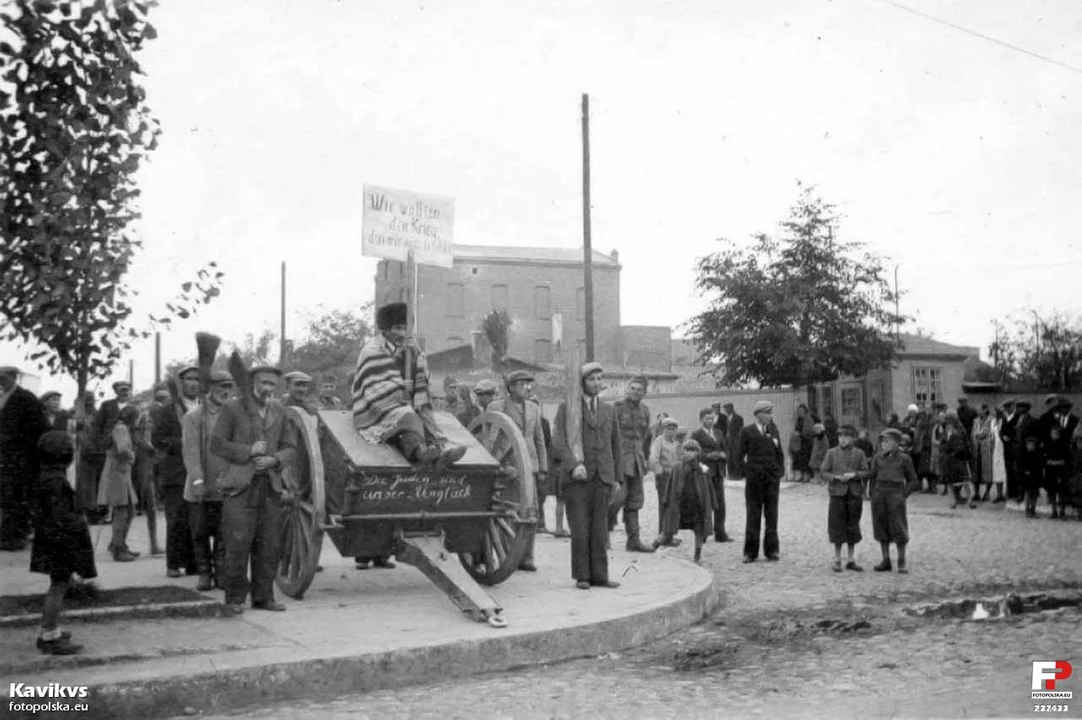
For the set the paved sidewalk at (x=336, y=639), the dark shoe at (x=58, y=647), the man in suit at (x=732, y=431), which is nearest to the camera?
the paved sidewalk at (x=336, y=639)

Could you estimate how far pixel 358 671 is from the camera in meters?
5.73

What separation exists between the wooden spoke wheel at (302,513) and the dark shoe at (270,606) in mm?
341

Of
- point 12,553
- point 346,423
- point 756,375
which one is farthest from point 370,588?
point 756,375

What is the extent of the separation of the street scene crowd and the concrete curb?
74 cm

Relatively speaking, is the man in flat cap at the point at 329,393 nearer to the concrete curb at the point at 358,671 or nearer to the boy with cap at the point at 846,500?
the boy with cap at the point at 846,500

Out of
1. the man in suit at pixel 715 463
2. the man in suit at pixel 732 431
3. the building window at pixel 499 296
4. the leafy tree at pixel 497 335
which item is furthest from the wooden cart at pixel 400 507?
the building window at pixel 499 296

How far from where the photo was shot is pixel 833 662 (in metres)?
6.12

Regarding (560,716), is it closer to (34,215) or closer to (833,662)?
(833,662)

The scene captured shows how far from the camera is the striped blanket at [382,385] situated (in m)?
7.69

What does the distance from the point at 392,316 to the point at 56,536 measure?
9.49 feet

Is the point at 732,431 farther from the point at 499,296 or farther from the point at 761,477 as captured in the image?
the point at 499,296

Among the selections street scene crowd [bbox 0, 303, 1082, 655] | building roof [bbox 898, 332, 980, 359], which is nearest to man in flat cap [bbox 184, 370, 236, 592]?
street scene crowd [bbox 0, 303, 1082, 655]

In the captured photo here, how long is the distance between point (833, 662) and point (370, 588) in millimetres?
3751

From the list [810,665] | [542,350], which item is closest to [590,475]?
[810,665]
